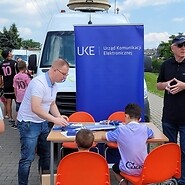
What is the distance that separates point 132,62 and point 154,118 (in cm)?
659

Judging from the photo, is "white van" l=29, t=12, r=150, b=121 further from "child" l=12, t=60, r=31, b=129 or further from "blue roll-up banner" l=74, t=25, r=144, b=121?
"blue roll-up banner" l=74, t=25, r=144, b=121

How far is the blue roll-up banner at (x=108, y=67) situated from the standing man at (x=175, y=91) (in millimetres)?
924

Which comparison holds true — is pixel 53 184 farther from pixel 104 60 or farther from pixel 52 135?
pixel 104 60

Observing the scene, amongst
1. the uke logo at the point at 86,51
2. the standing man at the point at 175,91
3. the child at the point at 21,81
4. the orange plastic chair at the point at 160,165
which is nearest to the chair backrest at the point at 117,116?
the standing man at the point at 175,91

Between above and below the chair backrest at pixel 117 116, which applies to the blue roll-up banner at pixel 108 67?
above

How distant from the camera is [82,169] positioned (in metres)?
3.83

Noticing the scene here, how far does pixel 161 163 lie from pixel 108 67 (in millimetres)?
2406

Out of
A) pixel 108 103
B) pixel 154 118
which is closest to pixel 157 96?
pixel 154 118

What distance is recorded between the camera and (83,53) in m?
6.13

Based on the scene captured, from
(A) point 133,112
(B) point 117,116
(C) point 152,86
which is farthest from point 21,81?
(C) point 152,86

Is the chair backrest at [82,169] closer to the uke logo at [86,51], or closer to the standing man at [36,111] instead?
the standing man at [36,111]

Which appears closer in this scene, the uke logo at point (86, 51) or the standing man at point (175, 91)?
the standing man at point (175, 91)

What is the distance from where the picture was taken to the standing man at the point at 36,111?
4695 mm

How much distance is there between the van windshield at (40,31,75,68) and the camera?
801cm
